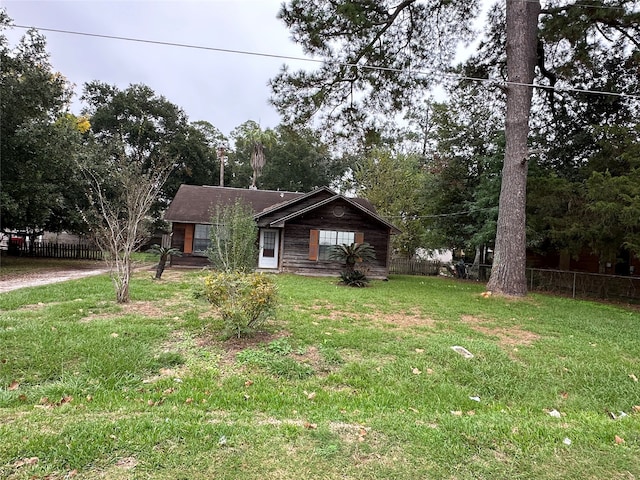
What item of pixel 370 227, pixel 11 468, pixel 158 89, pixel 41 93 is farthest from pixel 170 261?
pixel 158 89

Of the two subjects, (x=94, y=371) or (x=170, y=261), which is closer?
(x=94, y=371)

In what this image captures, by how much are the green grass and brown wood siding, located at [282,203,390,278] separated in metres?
9.75

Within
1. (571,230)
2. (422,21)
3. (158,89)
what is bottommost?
(571,230)

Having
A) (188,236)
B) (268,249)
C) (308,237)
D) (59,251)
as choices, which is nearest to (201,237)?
(188,236)

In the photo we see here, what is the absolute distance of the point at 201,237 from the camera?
57.3 feet

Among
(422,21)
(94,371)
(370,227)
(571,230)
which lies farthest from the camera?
(370,227)

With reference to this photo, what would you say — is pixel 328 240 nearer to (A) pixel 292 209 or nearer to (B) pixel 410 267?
(A) pixel 292 209

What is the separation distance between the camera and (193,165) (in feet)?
116

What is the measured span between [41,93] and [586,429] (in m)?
17.7

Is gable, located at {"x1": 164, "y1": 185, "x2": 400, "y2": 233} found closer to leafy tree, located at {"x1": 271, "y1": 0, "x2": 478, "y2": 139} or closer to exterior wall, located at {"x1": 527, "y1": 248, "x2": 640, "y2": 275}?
leafy tree, located at {"x1": 271, "y1": 0, "x2": 478, "y2": 139}

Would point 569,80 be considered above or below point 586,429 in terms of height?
above

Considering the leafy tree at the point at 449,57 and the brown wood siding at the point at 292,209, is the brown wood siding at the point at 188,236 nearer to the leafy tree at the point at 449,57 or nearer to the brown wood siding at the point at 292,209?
the brown wood siding at the point at 292,209

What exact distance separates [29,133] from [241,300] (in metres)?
13.3

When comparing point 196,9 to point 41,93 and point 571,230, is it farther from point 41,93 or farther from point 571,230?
point 571,230
